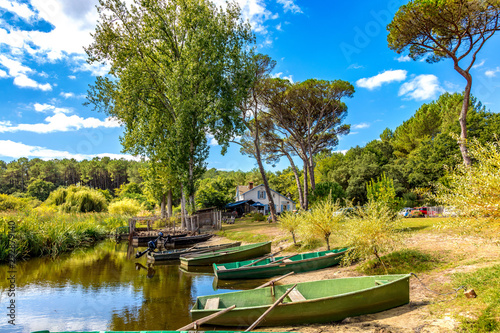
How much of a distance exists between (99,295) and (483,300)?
12380 millimetres

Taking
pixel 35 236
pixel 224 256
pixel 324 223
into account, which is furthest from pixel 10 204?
pixel 324 223

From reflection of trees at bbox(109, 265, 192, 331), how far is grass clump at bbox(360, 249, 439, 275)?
6.76 m

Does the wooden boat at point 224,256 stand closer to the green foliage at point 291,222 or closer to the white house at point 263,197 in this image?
the green foliage at point 291,222

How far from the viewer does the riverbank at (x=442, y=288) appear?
5.89 meters

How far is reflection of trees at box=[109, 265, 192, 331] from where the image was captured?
26.0 feet

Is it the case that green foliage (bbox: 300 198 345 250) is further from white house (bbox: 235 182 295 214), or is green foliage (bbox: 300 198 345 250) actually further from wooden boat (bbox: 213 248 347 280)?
white house (bbox: 235 182 295 214)

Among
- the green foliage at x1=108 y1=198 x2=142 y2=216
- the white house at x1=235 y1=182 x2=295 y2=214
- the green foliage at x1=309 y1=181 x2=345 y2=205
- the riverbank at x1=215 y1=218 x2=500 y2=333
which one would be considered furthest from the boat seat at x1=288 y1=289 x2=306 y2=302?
the white house at x1=235 y1=182 x2=295 y2=214

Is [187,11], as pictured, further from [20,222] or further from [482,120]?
[482,120]

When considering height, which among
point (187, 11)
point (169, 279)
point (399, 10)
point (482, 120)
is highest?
point (187, 11)

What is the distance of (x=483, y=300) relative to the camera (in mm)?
6297

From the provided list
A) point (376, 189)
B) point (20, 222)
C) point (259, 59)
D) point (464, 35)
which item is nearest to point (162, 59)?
point (259, 59)

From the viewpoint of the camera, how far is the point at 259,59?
30.6m

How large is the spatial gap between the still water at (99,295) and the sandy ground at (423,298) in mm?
3580

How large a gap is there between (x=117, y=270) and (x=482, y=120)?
44983mm
